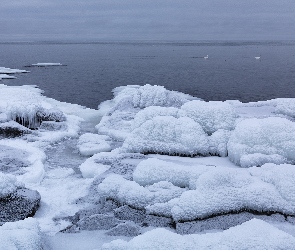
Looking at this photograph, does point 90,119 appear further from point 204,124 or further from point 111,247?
point 111,247

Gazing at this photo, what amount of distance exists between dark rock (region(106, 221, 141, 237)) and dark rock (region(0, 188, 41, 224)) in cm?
233

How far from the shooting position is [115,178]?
9383 millimetres

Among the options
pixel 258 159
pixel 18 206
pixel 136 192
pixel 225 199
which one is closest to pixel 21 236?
pixel 18 206

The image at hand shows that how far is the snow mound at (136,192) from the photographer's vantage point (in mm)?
8320

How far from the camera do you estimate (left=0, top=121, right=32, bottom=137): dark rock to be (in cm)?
1544

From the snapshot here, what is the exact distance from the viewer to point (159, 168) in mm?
9195

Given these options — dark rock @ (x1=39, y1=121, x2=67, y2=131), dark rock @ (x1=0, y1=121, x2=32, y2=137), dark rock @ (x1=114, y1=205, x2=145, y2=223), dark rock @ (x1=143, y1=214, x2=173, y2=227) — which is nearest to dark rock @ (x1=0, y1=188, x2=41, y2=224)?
dark rock @ (x1=114, y1=205, x2=145, y2=223)

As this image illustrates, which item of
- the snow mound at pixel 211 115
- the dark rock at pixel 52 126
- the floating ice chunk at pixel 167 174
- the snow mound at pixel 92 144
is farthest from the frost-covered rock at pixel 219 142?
the dark rock at pixel 52 126

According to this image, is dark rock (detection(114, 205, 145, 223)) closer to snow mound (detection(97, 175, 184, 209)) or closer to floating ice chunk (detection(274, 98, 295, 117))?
snow mound (detection(97, 175, 184, 209))

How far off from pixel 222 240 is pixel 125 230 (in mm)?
2102

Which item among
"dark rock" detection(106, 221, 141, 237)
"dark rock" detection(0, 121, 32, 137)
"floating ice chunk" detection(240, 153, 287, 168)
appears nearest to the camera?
"dark rock" detection(106, 221, 141, 237)

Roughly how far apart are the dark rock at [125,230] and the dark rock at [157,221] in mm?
299

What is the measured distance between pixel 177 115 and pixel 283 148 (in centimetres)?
430

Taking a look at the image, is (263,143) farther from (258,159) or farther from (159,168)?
(159,168)
